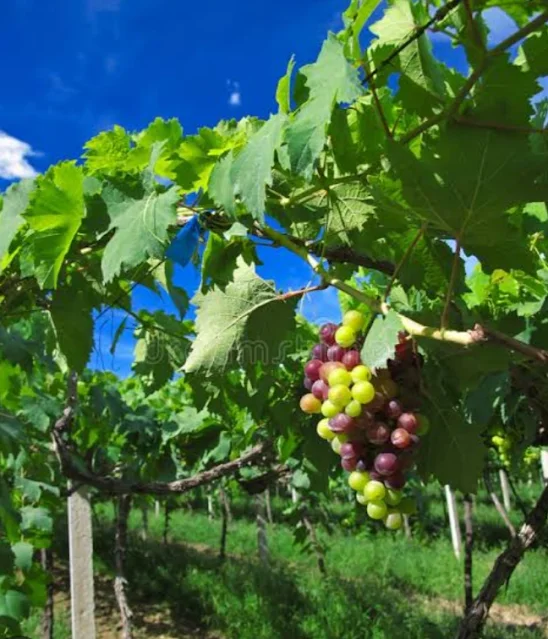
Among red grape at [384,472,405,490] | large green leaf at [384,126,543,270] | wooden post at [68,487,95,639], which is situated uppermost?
large green leaf at [384,126,543,270]

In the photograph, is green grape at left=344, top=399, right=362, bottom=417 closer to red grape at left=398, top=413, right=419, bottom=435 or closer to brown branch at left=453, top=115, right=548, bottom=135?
red grape at left=398, top=413, right=419, bottom=435

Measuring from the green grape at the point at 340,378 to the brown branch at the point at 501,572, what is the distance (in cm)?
106

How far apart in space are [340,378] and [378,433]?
11cm

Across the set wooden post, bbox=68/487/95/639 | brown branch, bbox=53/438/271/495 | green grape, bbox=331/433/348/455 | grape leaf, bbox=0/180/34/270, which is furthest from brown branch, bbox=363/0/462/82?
wooden post, bbox=68/487/95/639

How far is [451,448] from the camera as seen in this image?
1252 millimetres

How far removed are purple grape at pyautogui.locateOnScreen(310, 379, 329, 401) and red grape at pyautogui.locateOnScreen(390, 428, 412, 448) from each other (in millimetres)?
138

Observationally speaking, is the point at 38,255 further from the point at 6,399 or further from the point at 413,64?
the point at 6,399

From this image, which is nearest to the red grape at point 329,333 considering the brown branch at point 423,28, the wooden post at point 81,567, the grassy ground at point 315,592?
the brown branch at point 423,28

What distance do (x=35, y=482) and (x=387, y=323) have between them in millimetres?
4238

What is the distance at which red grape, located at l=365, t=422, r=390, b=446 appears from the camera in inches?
45.0

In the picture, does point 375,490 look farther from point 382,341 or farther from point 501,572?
point 501,572

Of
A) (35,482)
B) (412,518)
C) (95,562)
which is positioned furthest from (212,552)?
(35,482)

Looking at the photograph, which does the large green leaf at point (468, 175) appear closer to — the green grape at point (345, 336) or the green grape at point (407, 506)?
the green grape at point (345, 336)

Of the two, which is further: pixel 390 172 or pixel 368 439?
pixel 368 439
